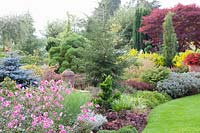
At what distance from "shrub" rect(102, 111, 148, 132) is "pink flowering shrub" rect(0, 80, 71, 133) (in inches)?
51.4

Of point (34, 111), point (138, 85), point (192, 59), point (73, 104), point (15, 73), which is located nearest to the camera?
point (34, 111)

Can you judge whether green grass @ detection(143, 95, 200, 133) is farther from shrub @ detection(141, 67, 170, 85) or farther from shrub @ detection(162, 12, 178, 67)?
shrub @ detection(162, 12, 178, 67)

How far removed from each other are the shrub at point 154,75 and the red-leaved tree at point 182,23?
6646mm

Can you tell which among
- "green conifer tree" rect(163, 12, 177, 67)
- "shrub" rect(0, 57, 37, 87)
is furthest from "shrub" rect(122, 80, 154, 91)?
"green conifer tree" rect(163, 12, 177, 67)

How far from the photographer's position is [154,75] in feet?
38.2

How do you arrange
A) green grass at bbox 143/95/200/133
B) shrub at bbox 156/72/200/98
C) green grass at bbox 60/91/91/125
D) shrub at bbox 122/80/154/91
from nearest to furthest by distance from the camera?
green grass at bbox 60/91/91/125
green grass at bbox 143/95/200/133
shrub at bbox 156/72/200/98
shrub at bbox 122/80/154/91

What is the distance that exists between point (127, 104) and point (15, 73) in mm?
3189

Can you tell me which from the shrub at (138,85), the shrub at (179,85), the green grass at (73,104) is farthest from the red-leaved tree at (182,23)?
the green grass at (73,104)

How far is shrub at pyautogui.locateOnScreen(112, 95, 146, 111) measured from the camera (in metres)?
7.87

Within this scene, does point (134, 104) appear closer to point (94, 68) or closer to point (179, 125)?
point (179, 125)

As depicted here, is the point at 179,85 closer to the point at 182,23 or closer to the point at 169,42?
the point at 169,42

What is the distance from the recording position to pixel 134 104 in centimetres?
824

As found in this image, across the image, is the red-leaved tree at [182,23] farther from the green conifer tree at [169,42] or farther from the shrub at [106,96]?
the shrub at [106,96]

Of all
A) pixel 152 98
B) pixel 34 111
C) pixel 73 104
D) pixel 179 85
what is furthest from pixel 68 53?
pixel 34 111
